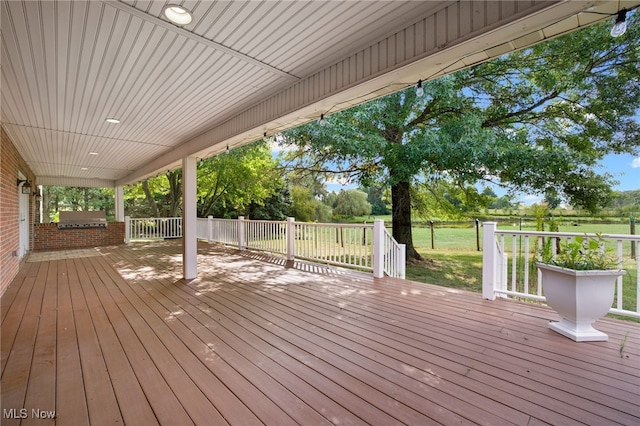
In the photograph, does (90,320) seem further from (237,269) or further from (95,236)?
(95,236)

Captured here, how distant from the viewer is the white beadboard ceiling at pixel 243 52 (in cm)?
197

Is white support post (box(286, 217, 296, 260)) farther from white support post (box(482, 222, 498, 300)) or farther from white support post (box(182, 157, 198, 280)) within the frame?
white support post (box(482, 222, 498, 300))

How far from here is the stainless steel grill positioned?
390 inches

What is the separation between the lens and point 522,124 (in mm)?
7734

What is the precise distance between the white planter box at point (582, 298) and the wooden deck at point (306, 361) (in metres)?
0.13

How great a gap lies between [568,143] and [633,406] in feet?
23.0

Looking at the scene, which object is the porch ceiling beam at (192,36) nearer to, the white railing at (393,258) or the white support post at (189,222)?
the white support post at (189,222)

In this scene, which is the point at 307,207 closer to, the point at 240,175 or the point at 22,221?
the point at 240,175

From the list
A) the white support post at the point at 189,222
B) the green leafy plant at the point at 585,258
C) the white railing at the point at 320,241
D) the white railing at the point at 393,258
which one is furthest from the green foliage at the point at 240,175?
the green leafy plant at the point at 585,258

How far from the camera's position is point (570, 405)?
6.00ft

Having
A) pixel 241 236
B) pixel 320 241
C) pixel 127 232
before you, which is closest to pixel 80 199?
pixel 127 232

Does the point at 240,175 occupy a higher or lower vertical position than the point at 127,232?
higher

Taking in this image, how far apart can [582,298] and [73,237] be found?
42.6 ft

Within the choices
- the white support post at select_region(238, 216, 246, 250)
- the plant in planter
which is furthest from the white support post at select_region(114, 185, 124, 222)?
the plant in planter
